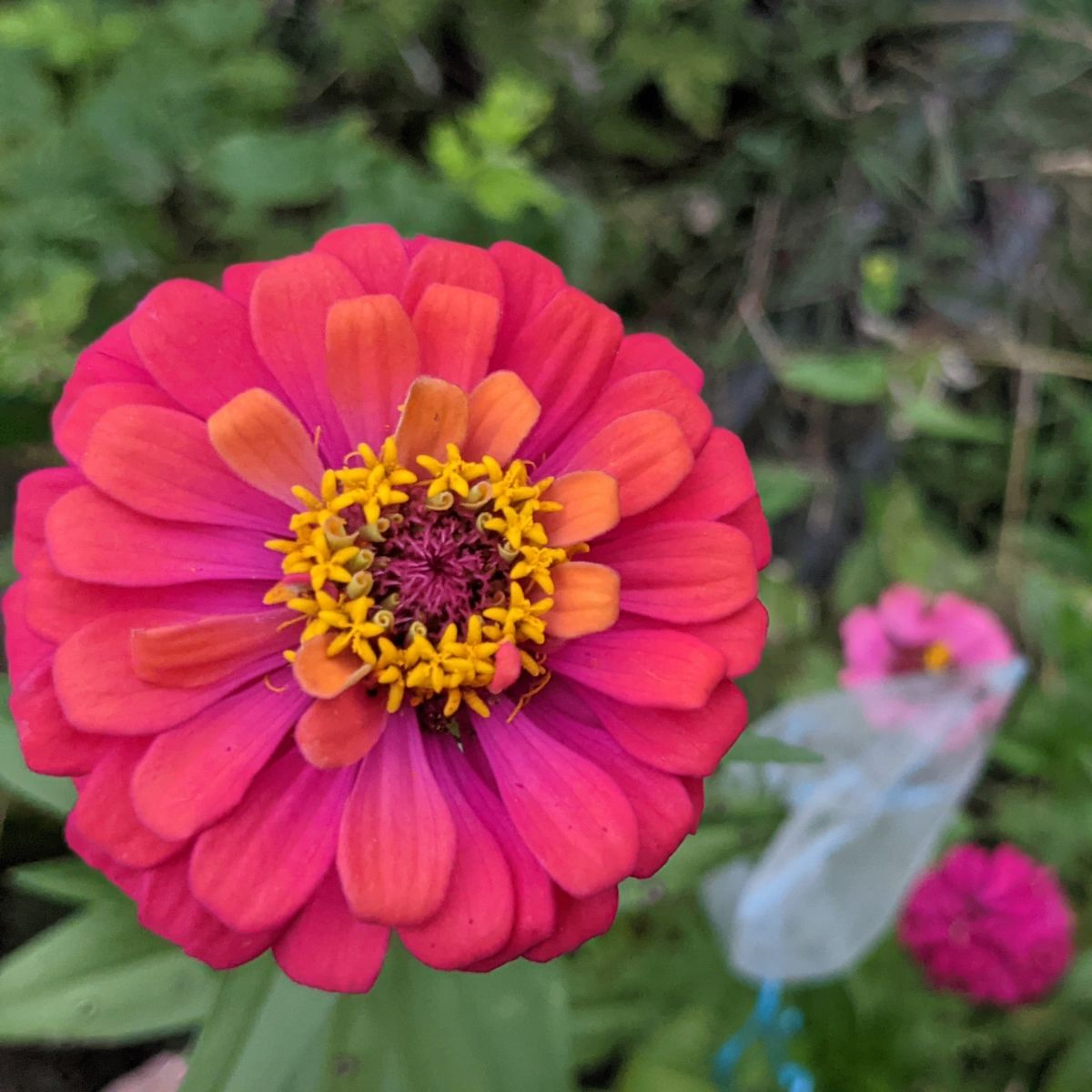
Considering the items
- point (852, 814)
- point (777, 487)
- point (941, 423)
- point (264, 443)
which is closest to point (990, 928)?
point (852, 814)

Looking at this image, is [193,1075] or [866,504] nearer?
[193,1075]

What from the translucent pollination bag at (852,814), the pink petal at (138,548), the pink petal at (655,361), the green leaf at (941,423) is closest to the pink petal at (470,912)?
the pink petal at (138,548)

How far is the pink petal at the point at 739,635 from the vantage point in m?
0.59

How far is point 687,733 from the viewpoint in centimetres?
58

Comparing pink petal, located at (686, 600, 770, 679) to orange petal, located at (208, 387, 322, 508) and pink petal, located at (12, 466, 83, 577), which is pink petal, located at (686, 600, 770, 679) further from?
pink petal, located at (12, 466, 83, 577)

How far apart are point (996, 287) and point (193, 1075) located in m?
1.71

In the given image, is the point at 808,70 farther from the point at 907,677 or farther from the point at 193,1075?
the point at 193,1075

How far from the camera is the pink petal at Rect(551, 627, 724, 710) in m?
0.55

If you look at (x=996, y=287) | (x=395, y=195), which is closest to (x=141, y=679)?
(x=395, y=195)

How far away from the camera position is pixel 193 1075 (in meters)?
0.64

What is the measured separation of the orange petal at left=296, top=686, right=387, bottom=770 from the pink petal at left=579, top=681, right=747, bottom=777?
0.50 ft

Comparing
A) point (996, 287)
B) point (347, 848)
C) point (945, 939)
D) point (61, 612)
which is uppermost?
point (61, 612)

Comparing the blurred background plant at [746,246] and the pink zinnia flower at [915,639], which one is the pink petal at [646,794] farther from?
the pink zinnia flower at [915,639]

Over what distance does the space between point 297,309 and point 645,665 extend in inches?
12.2
